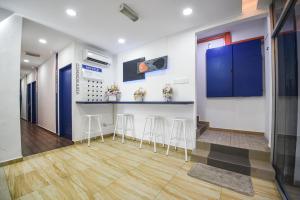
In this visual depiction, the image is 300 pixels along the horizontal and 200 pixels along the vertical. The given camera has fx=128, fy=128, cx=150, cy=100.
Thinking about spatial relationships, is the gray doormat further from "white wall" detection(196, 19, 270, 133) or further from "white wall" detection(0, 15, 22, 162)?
"white wall" detection(0, 15, 22, 162)

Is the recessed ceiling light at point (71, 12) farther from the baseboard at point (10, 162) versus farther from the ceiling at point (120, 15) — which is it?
the baseboard at point (10, 162)

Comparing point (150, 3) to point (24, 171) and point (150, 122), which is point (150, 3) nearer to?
point (150, 122)

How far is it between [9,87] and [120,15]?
8.02 feet

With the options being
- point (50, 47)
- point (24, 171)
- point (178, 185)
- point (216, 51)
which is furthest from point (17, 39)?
point (216, 51)

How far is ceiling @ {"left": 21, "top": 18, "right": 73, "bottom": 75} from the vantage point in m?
2.89

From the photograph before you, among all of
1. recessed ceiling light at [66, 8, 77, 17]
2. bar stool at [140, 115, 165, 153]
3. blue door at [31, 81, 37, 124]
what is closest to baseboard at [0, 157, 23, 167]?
bar stool at [140, 115, 165, 153]

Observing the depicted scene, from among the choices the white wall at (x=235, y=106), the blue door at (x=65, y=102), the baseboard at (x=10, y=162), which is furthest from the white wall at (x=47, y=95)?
the white wall at (x=235, y=106)

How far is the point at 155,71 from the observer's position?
135 inches

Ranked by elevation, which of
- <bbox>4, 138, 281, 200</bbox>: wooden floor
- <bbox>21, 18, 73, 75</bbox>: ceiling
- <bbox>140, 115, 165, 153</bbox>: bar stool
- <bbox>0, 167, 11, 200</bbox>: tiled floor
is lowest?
<bbox>4, 138, 281, 200</bbox>: wooden floor

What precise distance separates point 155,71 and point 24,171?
10.6 ft

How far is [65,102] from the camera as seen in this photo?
3.99 meters

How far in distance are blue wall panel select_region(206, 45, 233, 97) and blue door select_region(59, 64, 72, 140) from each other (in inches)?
157

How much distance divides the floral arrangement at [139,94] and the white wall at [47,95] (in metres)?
2.93

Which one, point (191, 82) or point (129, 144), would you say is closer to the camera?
point (191, 82)
